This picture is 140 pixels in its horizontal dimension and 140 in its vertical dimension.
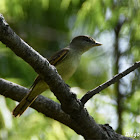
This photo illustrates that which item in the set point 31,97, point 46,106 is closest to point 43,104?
point 46,106

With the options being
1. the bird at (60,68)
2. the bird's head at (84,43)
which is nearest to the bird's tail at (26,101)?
the bird at (60,68)

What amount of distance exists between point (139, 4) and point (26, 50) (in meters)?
2.26

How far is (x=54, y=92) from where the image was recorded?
2.77 metres

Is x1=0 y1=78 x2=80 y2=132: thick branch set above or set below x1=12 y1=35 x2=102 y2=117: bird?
below

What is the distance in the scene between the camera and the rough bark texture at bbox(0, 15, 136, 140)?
2437 mm

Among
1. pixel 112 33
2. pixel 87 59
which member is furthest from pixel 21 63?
pixel 112 33

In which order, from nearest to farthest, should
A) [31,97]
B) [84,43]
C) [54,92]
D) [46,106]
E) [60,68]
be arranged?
1. [54,92]
2. [46,106]
3. [31,97]
4. [60,68]
5. [84,43]

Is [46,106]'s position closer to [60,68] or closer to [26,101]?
[26,101]

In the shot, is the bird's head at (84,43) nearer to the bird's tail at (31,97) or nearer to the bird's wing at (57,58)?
the bird's wing at (57,58)

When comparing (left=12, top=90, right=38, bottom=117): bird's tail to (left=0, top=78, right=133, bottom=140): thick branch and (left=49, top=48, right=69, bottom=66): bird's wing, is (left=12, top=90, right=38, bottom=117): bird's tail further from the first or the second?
(left=49, top=48, right=69, bottom=66): bird's wing

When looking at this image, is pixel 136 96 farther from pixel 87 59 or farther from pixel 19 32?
pixel 19 32

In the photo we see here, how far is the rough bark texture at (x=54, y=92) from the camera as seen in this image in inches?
95.9

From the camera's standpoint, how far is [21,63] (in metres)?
5.86

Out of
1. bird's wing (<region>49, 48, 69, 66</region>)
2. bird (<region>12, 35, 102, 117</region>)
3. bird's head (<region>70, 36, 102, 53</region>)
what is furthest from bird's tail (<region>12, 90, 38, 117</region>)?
bird's head (<region>70, 36, 102, 53</region>)
